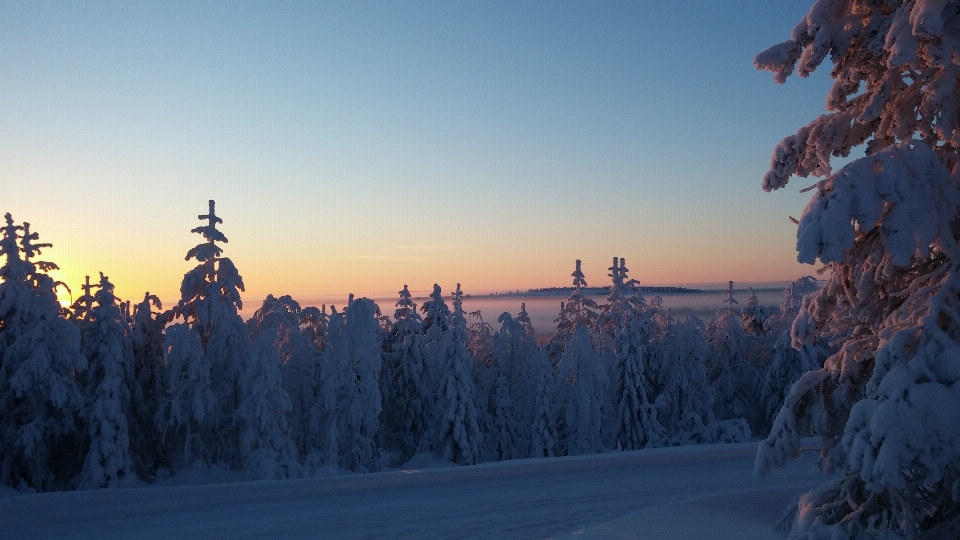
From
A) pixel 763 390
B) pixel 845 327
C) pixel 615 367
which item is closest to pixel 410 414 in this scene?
pixel 615 367

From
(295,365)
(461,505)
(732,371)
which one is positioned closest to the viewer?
(461,505)

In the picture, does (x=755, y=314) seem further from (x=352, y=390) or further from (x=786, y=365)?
(x=352, y=390)

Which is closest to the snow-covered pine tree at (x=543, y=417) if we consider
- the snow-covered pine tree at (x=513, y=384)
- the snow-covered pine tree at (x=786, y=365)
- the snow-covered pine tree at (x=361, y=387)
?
the snow-covered pine tree at (x=513, y=384)

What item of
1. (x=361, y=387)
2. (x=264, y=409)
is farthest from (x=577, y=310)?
(x=264, y=409)

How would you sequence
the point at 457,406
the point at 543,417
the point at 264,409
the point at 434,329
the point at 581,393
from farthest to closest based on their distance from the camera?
the point at 434,329, the point at 543,417, the point at 457,406, the point at 581,393, the point at 264,409

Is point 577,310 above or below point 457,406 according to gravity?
above

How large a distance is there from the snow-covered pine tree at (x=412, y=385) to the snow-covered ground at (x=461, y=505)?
2592 centimetres

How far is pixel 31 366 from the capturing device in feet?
79.5

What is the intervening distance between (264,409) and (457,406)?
454 inches

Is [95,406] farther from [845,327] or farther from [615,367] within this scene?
[845,327]

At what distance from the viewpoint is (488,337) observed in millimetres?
45344

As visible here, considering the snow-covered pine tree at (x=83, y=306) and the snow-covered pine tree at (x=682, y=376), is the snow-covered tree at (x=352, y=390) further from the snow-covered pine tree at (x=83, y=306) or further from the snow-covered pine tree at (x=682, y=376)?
the snow-covered pine tree at (x=682, y=376)

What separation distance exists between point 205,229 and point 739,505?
24.2 meters

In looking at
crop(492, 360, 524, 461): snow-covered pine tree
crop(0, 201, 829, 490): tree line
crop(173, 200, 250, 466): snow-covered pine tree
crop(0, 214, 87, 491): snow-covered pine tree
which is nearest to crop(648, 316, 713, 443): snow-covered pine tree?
crop(0, 201, 829, 490): tree line
